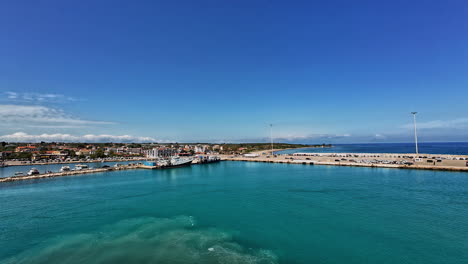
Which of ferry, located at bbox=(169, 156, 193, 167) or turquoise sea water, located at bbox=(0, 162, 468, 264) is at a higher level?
ferry, located at bbox=(169, 156, 193, 167)

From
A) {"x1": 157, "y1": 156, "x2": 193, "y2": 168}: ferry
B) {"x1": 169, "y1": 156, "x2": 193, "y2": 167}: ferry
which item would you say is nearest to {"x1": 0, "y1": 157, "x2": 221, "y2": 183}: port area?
{"x1": 157, "y1": 156, "x2": 193, "y2": 168}: ferry

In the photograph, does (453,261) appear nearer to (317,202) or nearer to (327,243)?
(327,243)

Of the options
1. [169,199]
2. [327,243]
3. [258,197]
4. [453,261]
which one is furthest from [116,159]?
[453,261]

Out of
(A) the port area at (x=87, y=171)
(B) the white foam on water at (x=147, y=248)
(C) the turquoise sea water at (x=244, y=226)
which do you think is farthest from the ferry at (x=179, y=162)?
(B) the white foam on water at (x=147, y=248)

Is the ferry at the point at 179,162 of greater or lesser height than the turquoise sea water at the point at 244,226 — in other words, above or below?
above

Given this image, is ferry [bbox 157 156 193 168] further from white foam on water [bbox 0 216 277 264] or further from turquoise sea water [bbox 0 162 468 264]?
white foam on water [bbox 0 216 277 264]

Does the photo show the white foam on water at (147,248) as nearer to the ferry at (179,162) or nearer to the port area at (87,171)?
the port area at (87,171)
